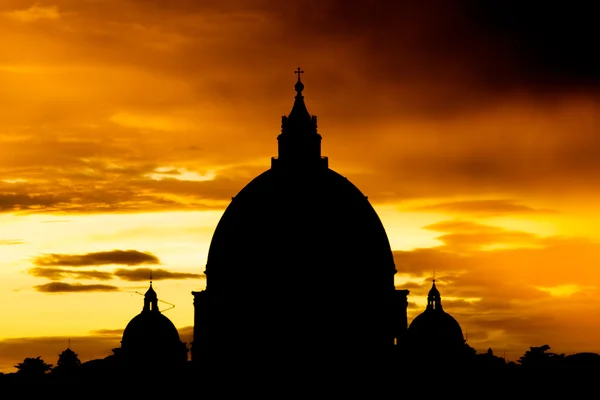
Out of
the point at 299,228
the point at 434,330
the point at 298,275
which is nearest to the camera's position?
the point at 298,275

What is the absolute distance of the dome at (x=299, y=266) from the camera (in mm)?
79312

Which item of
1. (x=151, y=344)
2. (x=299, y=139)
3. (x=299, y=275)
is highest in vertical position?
(x=299, y=139)

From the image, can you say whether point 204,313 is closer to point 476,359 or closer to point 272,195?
point 272,195

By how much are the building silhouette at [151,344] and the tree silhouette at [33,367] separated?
2522 centimetres

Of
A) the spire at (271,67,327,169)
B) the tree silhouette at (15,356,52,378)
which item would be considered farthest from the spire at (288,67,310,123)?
the tree silhouette at (15,356,52,378)

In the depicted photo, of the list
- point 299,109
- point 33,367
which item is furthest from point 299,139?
point 33,367

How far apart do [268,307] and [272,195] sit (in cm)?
583

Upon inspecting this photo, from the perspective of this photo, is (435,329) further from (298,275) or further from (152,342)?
(152,342)

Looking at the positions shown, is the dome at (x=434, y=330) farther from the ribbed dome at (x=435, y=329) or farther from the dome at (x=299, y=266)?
the dome at (x=299, y=266)

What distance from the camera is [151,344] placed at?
8131 centimetres

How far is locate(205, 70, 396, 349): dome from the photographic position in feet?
260

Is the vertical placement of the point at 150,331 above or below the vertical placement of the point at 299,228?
below

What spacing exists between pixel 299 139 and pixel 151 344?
13428 mm

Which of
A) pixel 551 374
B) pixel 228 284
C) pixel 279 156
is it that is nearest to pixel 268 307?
pixel 228 284
